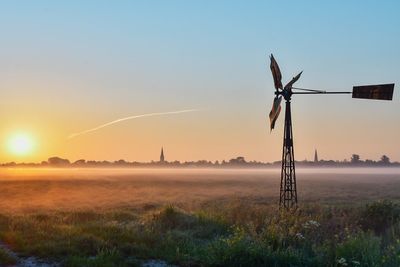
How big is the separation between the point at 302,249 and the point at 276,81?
13.0m

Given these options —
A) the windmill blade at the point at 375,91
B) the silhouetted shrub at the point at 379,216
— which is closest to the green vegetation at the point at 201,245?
the silhouetted shrub at the point at 379,216

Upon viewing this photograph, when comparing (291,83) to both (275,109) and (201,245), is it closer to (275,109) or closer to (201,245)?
(275,109)

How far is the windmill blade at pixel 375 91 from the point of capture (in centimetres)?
2455

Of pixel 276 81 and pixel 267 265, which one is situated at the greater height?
pixel 276 81

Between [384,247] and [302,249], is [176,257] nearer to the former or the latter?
[302,249]

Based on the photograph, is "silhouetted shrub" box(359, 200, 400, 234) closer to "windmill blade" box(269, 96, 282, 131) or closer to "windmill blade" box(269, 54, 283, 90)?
"windmill blade" box(269, 96, 282, 131)

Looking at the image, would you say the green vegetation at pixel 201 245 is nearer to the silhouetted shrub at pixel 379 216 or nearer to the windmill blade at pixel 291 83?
the silhouetted shrub at pixel 379 216

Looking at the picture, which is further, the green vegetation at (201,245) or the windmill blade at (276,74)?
the windmill blade at (276,74)

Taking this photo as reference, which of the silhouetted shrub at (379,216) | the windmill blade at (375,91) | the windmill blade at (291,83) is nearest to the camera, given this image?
the silhouetted shrub at (379,216)

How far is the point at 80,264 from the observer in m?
13.7

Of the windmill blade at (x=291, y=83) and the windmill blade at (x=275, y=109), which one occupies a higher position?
the windmill blade at (x=291, y=83)

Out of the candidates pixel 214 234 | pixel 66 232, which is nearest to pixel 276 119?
pixel 214 234

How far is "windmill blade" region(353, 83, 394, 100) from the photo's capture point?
24.5 meters

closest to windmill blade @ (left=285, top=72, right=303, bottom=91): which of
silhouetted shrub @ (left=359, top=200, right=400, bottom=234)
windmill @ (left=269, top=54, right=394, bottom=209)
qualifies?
windmill @ (left=269, top=54, right=394, bottom=209)
